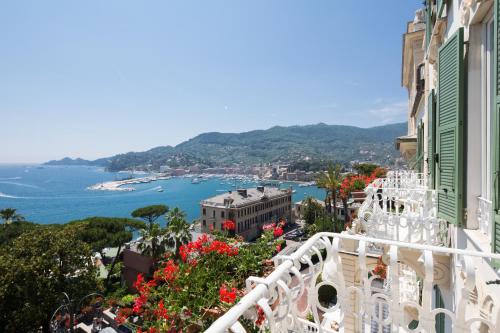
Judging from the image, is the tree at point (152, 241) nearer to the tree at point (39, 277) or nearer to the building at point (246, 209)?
the tree at point (39, 277)

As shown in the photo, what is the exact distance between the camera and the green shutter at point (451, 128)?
11.4 feet

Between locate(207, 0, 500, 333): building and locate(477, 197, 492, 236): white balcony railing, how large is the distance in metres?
0.01

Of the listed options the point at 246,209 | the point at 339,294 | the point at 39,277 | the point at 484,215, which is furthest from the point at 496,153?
the point at 246,209

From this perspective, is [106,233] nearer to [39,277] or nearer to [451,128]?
[39,277]

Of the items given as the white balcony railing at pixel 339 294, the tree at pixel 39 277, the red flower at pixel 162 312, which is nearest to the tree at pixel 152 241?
the tree at pixel 39 277

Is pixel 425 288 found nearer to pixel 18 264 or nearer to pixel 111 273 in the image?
pixel 18 264

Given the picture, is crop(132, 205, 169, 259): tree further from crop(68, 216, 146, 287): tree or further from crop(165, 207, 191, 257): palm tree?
crop(68, 216, 146, 287): tree

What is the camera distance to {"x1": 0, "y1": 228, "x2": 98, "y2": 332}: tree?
46.6 ft

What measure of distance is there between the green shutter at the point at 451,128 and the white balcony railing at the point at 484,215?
0.18 metres

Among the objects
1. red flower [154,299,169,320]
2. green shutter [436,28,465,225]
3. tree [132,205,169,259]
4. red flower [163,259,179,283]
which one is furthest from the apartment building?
tree [132,205,169,259]

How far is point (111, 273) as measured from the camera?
3031cm

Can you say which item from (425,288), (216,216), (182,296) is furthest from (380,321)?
(216,216)

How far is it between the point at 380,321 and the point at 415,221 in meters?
2.74

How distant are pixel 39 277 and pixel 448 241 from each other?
62.5ft
